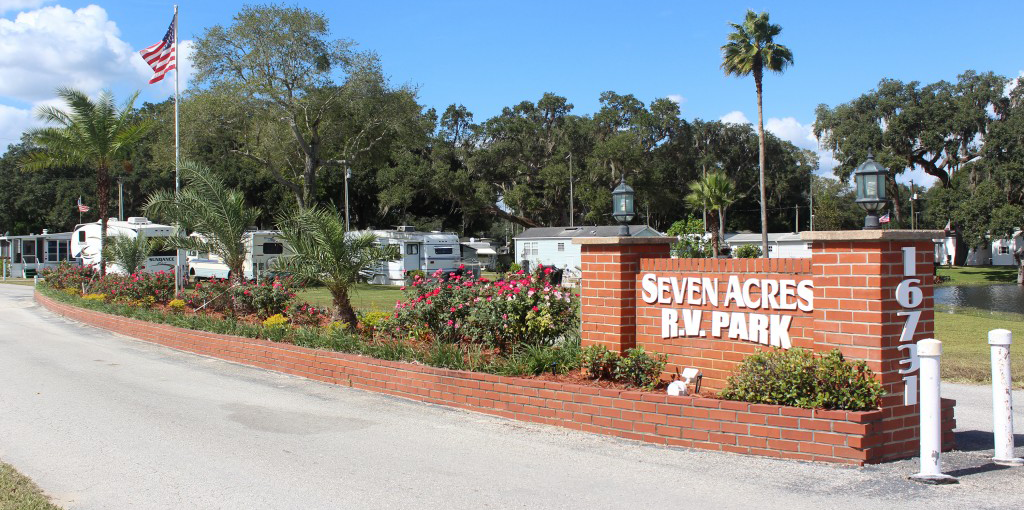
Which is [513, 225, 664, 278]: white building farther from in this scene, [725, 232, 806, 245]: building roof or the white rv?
the white rv

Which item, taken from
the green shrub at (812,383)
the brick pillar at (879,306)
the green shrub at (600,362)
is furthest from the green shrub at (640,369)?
the brick pillar at (879,306)

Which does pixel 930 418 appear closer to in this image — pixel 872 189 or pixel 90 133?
pixel 872 189

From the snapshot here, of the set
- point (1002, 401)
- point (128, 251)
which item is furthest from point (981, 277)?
point (1002, 401)

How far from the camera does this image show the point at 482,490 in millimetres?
4992

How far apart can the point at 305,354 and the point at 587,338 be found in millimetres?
3937

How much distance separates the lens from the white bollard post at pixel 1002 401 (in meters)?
5.23

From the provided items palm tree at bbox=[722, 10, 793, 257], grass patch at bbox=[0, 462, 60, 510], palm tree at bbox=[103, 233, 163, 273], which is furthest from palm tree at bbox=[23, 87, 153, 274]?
palm tree at bbox=[722, 10, 793, 257]

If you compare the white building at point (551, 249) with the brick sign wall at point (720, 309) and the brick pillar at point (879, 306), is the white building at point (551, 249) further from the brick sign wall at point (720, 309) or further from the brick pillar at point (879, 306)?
the brick pillar at point (879, 306)

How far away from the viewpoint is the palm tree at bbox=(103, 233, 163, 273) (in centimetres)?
1856

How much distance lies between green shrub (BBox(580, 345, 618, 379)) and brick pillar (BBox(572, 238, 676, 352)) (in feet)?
0.81

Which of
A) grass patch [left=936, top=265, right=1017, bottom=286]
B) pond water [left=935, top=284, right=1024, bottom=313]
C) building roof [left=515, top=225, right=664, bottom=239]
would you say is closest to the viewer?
pond water [left=935, top=284, right=1024, bottom=313]

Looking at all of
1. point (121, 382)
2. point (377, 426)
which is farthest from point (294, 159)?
point (377, 426)

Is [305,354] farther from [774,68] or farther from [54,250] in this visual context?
[54,250]

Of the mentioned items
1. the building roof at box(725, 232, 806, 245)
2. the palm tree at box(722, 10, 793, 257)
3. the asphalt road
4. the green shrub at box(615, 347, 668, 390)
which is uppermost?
the palm tree at box(722, 10, 793, 257)
